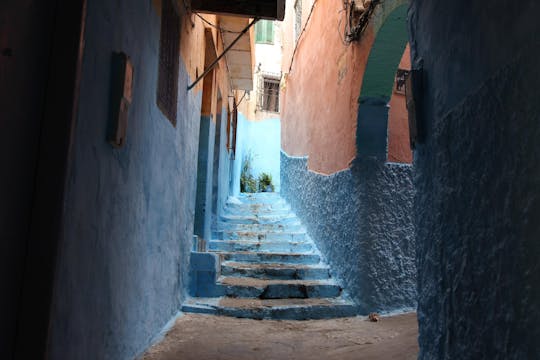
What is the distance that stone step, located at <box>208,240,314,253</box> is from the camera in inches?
245

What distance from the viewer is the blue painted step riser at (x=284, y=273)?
5.27 metres

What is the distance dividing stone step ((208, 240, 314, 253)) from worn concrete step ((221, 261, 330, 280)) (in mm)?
780

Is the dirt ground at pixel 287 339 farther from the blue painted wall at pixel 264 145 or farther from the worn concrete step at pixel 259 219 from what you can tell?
the blue painted wall at pixel 264 145

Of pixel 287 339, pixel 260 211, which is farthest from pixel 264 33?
pixel 287 339

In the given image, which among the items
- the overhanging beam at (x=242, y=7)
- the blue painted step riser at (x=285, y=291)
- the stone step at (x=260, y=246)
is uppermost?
the overhanging beam at (x=242, y=7)

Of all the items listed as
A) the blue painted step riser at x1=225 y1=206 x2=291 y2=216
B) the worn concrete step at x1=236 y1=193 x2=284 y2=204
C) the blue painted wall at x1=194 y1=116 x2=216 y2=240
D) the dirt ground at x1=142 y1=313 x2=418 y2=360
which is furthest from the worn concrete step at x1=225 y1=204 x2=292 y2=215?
the dirt ground at x1=142 y1=313 x2=418 y2=360

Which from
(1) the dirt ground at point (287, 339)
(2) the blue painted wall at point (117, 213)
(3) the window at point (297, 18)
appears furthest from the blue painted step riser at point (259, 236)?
(3) the window at point (297, 18)

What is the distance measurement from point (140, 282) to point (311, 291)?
8.03 ft

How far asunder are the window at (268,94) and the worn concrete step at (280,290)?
1188 centimetres

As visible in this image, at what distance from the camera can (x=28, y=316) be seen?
147cm

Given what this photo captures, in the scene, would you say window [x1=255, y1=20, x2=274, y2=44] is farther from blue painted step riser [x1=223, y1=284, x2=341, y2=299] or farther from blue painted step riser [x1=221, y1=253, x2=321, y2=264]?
blue painted step riser [x1=223, y1=284, x2=341, y2=299]

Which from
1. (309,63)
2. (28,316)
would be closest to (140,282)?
(28,316)

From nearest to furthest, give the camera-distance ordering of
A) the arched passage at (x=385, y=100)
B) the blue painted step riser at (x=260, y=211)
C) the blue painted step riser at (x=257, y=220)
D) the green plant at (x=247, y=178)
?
the arched passage at (x=385, y=100), the blue painted step riser at (x=257, y=220), the blue painted step riser at (x=260, y=211), the green plant at (x=247, y=178)

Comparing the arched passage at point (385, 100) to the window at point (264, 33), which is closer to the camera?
the arched passage at point (385, 100)
